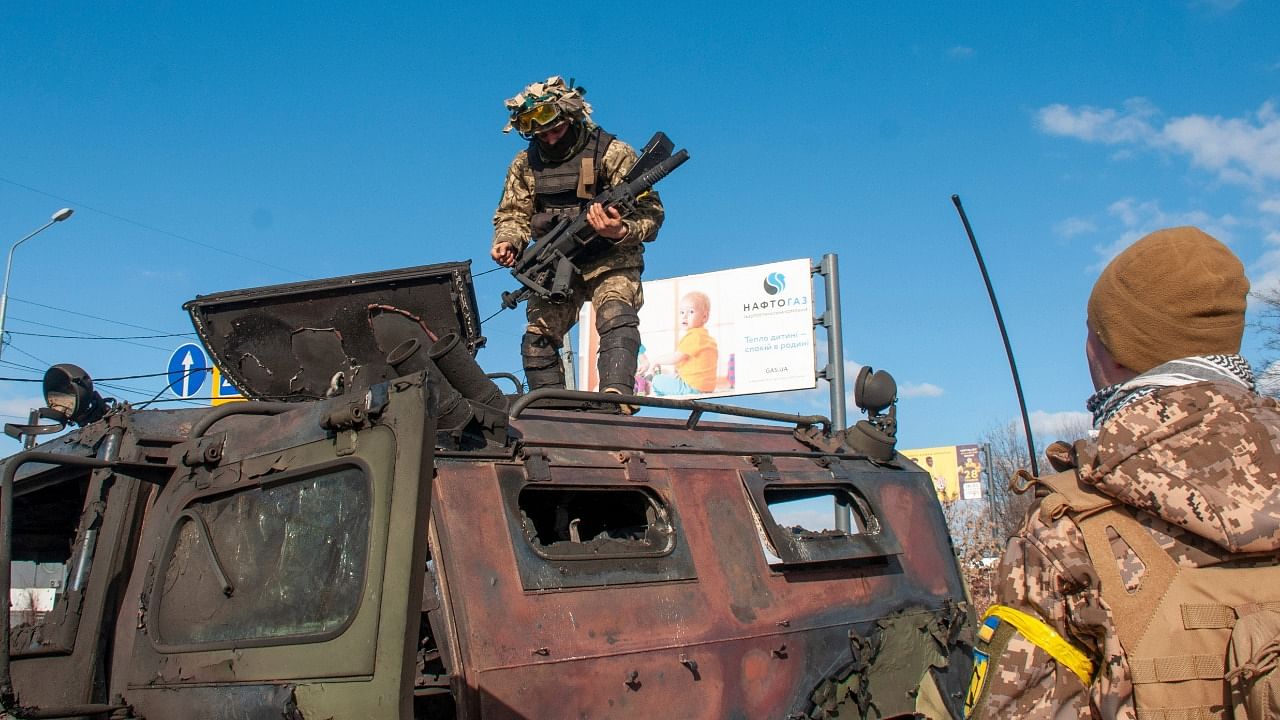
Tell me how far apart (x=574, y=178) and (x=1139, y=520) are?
4.90 meters

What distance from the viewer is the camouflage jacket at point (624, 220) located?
658 centimetres

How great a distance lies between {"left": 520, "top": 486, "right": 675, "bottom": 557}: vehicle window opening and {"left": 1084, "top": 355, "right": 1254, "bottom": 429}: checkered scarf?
7.26 ft

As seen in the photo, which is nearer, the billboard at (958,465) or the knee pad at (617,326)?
the knee pad at (617,326)

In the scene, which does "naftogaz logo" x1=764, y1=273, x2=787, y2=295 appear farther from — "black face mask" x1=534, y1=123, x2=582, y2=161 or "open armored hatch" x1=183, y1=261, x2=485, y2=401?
"open armored hatch" x1=183, y1=261, x2=485, y2=401

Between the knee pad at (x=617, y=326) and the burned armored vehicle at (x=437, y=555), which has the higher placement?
the knee pad at (x=617, y=326)

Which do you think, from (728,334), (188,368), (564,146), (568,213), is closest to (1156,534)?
(568,213)

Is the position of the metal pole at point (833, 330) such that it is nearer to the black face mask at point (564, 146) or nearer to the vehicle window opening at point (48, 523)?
the black face mask at point (564, 146)

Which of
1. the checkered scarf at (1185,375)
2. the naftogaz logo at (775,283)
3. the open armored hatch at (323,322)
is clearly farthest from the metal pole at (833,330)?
the checkered scarf at (1185,375)

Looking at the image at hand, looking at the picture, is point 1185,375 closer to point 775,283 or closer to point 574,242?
point 574,242

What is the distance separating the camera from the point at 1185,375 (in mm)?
2205

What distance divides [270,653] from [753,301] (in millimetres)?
12184

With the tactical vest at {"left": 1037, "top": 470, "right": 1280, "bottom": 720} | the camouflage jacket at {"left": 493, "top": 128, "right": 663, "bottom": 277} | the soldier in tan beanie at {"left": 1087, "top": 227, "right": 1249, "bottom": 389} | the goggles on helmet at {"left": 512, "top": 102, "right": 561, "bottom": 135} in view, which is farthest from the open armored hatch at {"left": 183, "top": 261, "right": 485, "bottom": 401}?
the tactical vest at {"left": 1037, "top": 470, "right": 1280, "bottom": 720}

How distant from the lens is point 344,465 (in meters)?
3.36

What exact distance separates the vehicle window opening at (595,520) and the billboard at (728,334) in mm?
9320
